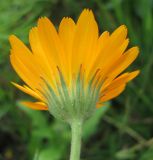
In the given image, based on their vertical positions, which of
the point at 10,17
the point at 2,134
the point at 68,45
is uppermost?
the point at 10,17

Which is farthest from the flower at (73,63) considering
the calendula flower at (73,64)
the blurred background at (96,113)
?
the blurred background at (96,113)

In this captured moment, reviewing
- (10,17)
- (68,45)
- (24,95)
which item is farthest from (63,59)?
(24,95)

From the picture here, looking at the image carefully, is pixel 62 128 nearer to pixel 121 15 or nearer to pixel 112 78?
pixel 121 15

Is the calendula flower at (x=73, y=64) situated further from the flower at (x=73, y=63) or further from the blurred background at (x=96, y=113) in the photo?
the blurred background at (x=96, y=113)

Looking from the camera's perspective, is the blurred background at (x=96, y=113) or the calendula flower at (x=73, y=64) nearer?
the calendula flower at (x=73, y=64)

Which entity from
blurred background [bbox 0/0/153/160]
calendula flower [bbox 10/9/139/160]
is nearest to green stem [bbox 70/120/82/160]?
calendula flower [bbox 10/9/139/160]

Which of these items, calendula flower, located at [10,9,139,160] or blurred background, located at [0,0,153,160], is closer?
calendula flower, located at [10,9,139,160]

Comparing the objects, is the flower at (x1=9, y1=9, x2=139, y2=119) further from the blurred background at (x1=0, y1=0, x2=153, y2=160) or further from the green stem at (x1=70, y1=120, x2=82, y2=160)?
the blurred background at (x1=0, y1=0, x2=153, y2=160)

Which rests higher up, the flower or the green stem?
the flower
